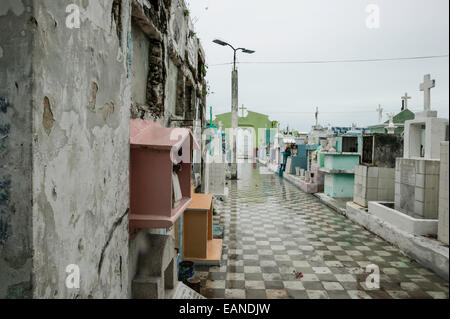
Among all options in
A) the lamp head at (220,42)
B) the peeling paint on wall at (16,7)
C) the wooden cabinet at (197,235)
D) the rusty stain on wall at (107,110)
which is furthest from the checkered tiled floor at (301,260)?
the lamp head at (220,42)

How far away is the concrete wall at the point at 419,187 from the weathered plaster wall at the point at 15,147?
715 cm

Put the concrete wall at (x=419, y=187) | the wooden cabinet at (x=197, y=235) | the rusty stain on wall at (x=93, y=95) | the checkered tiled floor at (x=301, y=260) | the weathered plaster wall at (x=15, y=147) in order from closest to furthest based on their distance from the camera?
the weathered plaster wall at (x=15, y=147)
the rusty stain on wall at (x=93, y=95)
the checkered tiled floor at (x=301, y=260)
the wooden cabinet at (x=197, y=235)
the concrete wall at (x=419, y=187)

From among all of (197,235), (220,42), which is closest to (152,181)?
(197,235)

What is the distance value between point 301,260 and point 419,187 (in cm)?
307

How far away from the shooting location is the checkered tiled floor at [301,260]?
4.67m

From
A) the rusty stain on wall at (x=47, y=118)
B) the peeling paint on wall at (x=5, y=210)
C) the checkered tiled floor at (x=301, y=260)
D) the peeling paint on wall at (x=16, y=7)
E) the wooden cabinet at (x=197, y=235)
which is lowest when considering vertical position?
the checkered tiled floor at (x=301, y=260)

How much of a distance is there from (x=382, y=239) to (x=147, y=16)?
6939 mm

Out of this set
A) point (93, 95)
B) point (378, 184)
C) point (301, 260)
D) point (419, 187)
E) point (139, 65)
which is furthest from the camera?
point (378, 184)

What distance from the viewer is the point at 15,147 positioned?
1337 mm

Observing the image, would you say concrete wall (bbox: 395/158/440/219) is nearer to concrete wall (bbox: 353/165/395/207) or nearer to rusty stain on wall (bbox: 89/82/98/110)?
concrete wall (bbox: 353/165/395/207)

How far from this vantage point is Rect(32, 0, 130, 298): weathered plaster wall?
1.40 metres

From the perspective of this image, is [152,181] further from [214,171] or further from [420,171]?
[214,171]

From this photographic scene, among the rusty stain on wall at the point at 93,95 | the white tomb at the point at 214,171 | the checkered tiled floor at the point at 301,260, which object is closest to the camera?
the rusty stain on wall at the point at 93,95

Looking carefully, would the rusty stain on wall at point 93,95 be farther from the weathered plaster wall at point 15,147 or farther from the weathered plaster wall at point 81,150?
the weathered plaster wall at point 15,147
